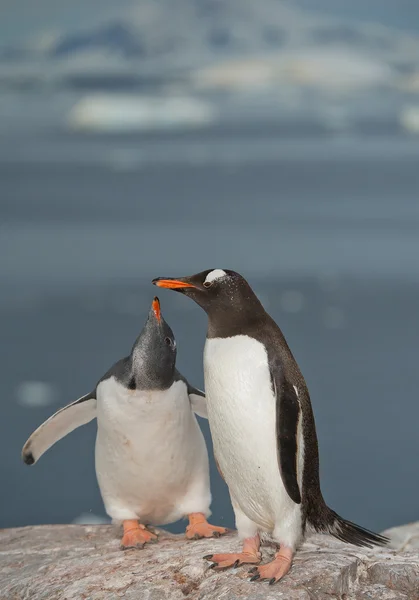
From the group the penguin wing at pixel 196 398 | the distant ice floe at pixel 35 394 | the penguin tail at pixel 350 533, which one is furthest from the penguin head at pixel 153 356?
the distant ice floe at pixel 35 394

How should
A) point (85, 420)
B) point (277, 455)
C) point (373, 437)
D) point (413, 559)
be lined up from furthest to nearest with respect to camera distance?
point (373, 437)
point (85, 420)
point (413, 559)
point (277, 455)

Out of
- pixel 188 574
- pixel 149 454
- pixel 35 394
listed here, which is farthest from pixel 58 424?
pixel 35 394

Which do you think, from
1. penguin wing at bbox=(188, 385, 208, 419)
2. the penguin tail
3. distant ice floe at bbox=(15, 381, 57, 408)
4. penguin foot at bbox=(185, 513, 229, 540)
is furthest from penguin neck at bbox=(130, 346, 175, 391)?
distant ice floe at bbox=(15, 381, 57, 408)

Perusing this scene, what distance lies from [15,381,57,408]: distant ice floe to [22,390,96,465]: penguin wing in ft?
5.10

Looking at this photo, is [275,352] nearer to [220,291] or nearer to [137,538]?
[220,291]

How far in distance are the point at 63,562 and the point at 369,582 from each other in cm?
75

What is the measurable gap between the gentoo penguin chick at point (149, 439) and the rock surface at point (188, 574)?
11 cm

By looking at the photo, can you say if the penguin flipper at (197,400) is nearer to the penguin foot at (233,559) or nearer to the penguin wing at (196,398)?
the penguin wing at (196,398)

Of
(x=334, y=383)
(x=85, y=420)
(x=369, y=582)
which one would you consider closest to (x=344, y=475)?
(x=334, y=383)

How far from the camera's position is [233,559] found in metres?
2.46

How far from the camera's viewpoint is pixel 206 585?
7.82 ft

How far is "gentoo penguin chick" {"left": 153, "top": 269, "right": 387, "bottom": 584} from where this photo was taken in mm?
2355

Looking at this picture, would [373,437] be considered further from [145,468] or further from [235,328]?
[235,328]

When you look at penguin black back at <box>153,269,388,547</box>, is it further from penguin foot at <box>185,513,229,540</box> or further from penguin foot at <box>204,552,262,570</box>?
penguin foot at <box>185,513,229,540</box>
